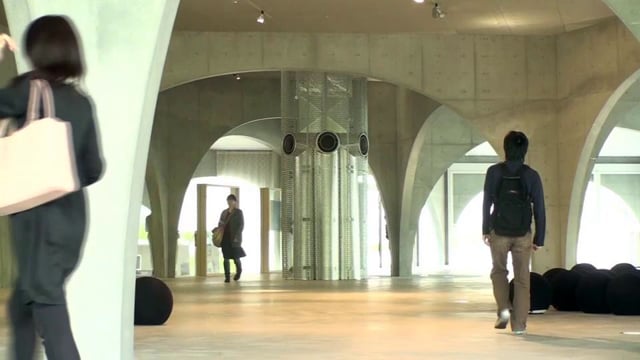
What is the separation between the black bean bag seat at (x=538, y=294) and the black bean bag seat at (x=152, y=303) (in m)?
3.93

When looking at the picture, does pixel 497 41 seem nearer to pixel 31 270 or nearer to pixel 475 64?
pixel 475 64

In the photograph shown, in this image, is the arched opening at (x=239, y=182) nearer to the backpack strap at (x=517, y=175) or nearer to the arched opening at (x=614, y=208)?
the arched opening at (x=614, y=208)

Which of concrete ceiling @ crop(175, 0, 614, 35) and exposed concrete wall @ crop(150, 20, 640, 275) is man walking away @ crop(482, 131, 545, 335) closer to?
concrete ceiling @ crop(175, 0, 614, 35)

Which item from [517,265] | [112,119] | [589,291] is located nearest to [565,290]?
[589,291]

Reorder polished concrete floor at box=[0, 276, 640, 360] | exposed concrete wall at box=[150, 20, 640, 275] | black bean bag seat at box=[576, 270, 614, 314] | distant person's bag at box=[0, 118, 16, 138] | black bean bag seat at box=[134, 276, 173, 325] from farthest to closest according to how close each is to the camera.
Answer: exposed concrete wall at box=[150, 20, 640, 275] → black bean bag seat at box=[576, 270, 614, 314] → black bean bag seat at box=[134, 276, 173, 325] → polished concrete floor at box=[0, 276, 640, 360] → distant person's bag at box=[0, 118, 16, 138]

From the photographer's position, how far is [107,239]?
16.6 ft

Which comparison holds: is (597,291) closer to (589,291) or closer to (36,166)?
(589,291)

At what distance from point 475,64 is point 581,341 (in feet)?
46.6

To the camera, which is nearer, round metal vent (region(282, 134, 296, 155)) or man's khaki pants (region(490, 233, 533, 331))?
man's khaki pants (region(490, 233, 533, 331))

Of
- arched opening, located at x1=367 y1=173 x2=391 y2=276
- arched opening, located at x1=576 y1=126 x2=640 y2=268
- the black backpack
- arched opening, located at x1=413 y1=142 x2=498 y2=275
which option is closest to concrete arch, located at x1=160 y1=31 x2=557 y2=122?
the black backpack

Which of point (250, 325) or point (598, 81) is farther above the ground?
point (598, 81)

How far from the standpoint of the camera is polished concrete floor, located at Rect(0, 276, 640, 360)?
275 inches

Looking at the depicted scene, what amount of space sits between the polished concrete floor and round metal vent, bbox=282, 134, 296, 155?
31.4 ft

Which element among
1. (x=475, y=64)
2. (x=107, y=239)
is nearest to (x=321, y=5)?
(x=475, y=64)
